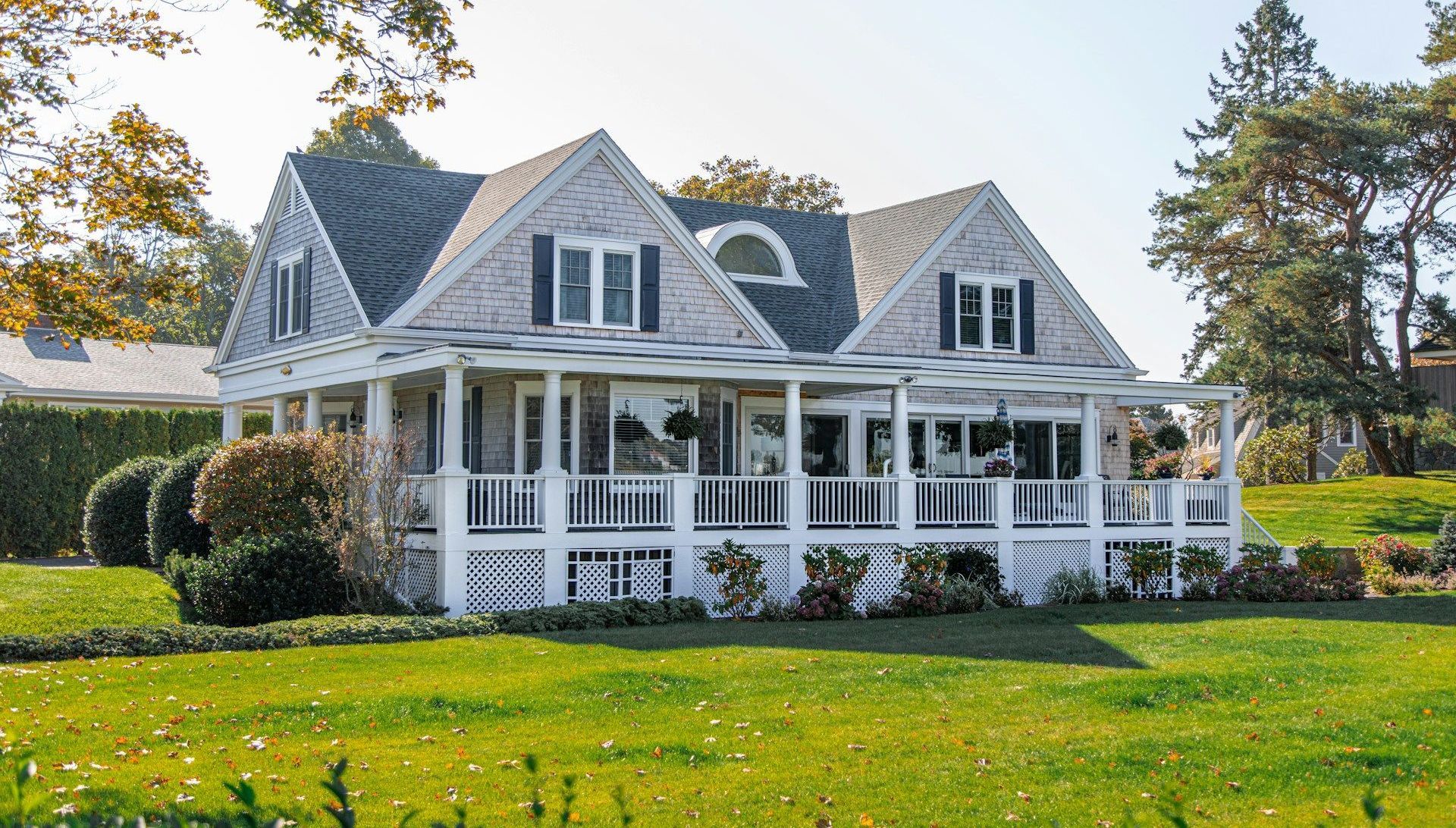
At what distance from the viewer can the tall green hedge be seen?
26.4 meters

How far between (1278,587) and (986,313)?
23.1 ft

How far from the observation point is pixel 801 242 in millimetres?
27484

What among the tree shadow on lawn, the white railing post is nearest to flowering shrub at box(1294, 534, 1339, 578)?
the tree shadow on lawn

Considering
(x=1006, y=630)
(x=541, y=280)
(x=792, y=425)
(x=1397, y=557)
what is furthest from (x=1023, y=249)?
(x=1006, y=630)

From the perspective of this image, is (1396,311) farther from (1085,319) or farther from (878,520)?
(878,520)

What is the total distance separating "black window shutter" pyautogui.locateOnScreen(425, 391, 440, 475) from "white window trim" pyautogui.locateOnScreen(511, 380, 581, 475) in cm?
174

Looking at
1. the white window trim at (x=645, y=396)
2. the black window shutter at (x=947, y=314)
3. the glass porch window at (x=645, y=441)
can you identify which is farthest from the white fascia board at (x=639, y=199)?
the black window shutter at (x=947, y=314)

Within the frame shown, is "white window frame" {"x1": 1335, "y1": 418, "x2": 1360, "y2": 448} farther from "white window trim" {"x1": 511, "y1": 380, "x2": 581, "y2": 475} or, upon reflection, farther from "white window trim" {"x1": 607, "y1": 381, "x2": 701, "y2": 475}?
"white window trim" {"x1": 511, "y1": 380, "x2": 581, "y2": 475}

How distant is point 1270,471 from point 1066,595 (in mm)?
24610

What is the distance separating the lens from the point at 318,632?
49.0ft

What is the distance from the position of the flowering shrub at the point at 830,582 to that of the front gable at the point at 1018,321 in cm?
519

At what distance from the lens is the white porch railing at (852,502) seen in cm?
2041

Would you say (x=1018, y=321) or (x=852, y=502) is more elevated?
(x=1018, y=321)

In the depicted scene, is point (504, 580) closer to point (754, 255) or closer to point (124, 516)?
point (754, 255)
